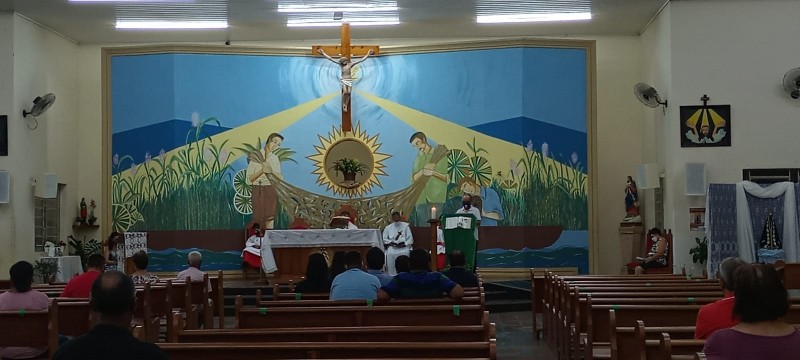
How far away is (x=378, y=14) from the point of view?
14766 mm

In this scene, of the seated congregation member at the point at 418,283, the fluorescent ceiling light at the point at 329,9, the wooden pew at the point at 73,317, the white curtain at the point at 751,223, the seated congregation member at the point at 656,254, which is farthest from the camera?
the fluorescent ceiling light at the point at 329,9

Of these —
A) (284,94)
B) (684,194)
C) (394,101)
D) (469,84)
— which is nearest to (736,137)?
(684,194)

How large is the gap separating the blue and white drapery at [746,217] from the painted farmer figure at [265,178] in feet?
21.5

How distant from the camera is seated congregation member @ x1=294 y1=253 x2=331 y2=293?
848cm

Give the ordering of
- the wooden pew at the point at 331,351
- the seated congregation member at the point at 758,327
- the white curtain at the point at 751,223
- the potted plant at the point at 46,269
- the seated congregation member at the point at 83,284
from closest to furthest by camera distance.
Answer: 1. the seated congregation member at the point at 758,327
2. the wooden pew at the point at 331,351
3. the seated congregation member at the point at 83,284
4. the white curtain at the point at 751,223
5. the potted plant at the point at 46,269

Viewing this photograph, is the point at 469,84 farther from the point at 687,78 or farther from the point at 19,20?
the point at 19,20

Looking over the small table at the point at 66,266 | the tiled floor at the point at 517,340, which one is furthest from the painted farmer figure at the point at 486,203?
the small table at the point at 66,266

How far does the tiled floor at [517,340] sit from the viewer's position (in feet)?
29.8

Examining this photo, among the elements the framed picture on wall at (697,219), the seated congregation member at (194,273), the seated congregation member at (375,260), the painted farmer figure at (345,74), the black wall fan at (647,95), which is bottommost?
the seated congregation member at (194,273)

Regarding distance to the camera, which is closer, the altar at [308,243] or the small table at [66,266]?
the altar at [308,243]

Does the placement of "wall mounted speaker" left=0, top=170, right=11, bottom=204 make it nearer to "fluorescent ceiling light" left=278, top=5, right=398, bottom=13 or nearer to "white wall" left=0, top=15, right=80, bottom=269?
"white wall" left=0, top=15, right=80, bottom=269

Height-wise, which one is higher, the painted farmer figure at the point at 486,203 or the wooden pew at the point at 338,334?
the painted farmer figure at the point at 486,203

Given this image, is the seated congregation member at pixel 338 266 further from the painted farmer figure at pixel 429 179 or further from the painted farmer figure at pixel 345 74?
the painted farmer figure at pixel 429 179

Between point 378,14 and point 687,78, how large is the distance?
4458mm
